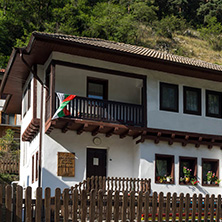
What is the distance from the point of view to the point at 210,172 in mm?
22078

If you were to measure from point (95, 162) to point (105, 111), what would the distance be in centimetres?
238

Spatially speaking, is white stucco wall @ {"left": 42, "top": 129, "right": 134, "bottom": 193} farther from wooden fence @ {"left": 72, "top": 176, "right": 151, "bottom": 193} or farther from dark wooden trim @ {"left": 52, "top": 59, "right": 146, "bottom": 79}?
dark wooden trim @ {"left": 52, "top": 59, "right": 146, "bottom": 79}

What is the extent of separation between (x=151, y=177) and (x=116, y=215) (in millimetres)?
9460

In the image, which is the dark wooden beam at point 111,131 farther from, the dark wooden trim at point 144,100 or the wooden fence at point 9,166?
the wooden fence at point 9,166

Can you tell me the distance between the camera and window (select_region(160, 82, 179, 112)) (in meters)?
21.4

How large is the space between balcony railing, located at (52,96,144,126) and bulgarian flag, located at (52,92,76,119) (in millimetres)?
288

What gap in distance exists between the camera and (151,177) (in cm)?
2038

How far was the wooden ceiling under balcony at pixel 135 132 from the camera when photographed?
18688mm

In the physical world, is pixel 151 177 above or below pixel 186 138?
below

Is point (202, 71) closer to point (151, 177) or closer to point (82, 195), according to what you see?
point (151, 177)

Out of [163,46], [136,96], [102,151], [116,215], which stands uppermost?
[163,46]

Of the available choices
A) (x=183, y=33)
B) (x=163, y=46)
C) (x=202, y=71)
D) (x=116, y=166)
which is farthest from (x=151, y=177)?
(x=183, y=33)

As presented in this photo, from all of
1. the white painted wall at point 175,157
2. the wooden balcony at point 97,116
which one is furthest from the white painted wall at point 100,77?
the white painted wall at point 175,157

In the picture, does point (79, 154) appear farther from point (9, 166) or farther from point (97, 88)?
point (9, 166)
